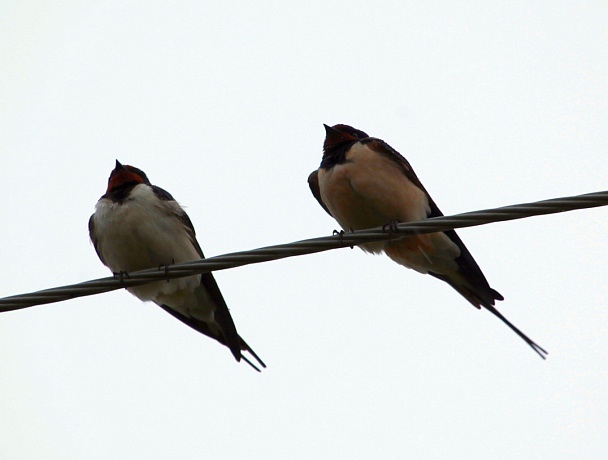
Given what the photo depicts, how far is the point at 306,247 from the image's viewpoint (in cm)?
410

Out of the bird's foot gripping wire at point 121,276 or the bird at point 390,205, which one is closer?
the bird's foot gripping wire at point 121,276

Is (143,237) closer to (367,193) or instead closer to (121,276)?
(121,276)

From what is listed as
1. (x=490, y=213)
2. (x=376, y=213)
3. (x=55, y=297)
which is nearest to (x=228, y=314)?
(x=376, y=213)

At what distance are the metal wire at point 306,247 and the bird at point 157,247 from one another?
4.06ft

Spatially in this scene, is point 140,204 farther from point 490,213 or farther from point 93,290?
point 490,213

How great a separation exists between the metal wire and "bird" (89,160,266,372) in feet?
4.06

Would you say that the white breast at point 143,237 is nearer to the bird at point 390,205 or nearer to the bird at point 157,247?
the bird at point 157,247

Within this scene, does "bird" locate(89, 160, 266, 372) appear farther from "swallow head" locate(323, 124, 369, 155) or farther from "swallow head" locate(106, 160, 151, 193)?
"swallow head" locate(323, 124, 369, 155)

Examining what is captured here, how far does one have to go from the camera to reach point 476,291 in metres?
5.93

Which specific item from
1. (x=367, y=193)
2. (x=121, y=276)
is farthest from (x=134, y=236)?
(x=367, y=193)

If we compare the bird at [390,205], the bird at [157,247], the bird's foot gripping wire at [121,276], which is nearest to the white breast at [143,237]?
the bird at [157,247]

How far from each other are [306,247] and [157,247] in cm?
188

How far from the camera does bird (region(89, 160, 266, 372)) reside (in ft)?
18.7

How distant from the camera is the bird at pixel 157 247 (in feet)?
18.7
